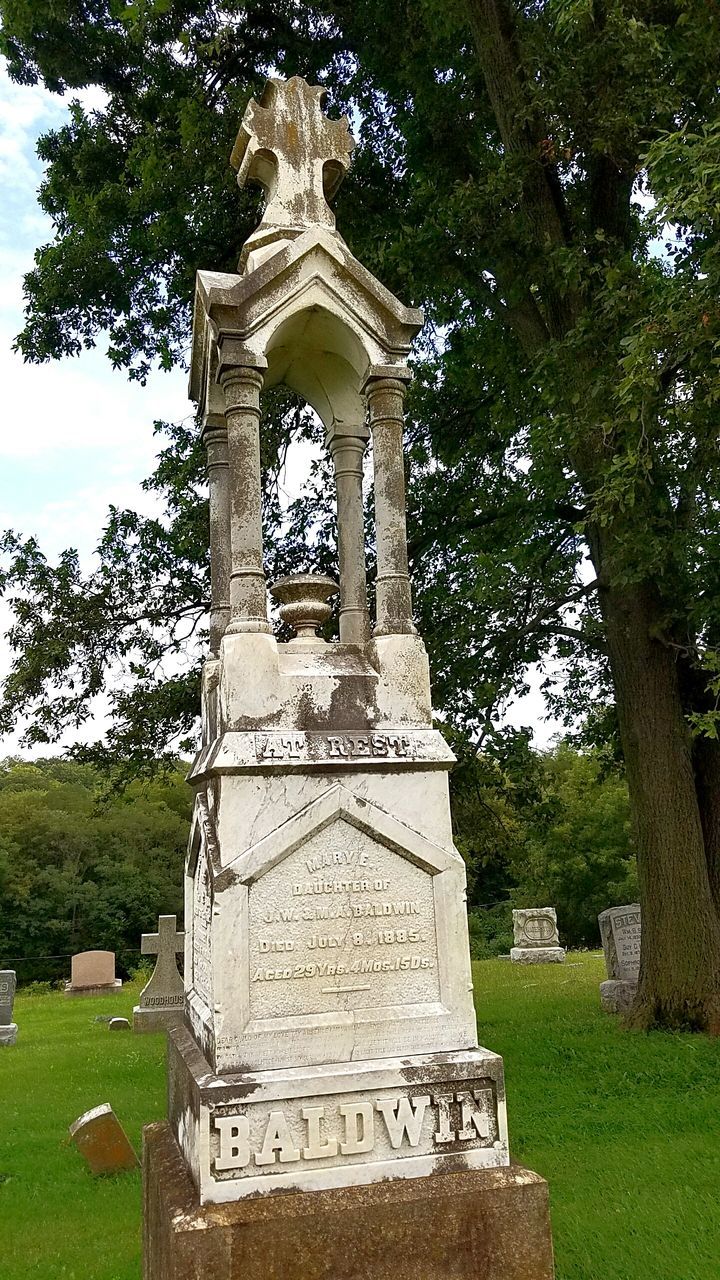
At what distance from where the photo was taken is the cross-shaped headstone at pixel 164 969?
43.7 ft

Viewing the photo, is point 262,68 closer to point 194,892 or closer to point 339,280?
point 339,280

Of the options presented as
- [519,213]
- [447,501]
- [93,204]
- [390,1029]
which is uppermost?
[93,204]

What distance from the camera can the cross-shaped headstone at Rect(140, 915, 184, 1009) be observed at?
13328mm

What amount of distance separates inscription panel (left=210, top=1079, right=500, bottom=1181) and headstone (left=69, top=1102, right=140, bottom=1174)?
394 centimetres

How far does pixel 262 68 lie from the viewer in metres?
10.7

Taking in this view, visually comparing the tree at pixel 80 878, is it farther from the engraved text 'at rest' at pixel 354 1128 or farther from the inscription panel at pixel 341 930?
the engraved text 'at rest' at pixel 354 1128

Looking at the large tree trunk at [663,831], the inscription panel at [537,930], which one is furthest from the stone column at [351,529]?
the inscription panel at [537,930]

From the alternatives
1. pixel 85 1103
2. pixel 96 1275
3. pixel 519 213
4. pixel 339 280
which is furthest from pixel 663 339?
pixel 85 1103

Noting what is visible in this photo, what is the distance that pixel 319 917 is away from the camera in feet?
11.2

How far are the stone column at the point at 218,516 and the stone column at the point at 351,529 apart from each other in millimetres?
539

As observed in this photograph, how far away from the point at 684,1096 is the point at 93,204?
9.93 m

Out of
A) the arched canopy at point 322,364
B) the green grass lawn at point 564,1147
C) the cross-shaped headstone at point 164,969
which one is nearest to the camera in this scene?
the arched canopy at point 322,364

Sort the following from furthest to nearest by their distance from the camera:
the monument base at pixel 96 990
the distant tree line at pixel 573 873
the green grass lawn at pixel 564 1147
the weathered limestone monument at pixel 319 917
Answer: the distant tree line at pixel 573 873
the monument base at pixel 96 990
the green grass lawn at pixel 564 1147
the weathered limestone monument at pixel 319 917

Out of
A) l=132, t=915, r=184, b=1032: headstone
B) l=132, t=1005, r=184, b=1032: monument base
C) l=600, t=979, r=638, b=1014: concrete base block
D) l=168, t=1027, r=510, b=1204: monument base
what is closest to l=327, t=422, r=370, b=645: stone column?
l=168, t=1027, r=510, b=1204: monument base
